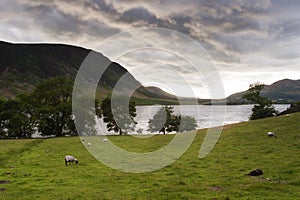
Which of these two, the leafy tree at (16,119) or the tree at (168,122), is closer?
the leafy tree at (16,119)

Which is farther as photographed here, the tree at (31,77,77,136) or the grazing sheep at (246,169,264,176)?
the tree at (31,77,77,136)

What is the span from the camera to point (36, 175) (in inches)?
922

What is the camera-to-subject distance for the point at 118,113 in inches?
2916

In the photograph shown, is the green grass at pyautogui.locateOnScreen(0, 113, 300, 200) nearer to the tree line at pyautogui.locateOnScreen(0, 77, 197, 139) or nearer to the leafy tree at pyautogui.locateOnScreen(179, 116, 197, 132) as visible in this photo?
the tree line at pyautogui.locateOnScreen(0, 77, 197, 139)

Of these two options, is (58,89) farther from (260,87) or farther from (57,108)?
(260,87)

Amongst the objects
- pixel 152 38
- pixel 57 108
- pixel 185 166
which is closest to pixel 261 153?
pixel 185 166

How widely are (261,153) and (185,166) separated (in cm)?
987

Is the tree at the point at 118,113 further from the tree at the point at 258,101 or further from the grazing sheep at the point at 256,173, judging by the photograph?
the grazing sheep at the point at 256,173

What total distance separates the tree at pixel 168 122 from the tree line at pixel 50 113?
15.1 metres

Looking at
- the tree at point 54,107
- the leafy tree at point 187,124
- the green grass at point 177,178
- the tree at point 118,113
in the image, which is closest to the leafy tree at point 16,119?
the tree at point 54,107

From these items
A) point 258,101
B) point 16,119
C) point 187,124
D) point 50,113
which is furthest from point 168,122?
point 16,119

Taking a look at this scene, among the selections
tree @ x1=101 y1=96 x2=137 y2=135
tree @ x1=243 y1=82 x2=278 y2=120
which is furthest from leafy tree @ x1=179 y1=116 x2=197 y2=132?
tree @ x1=101 y1=96 x2=137 y2=135

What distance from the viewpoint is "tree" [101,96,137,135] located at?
236ft

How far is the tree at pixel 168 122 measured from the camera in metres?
86.8
